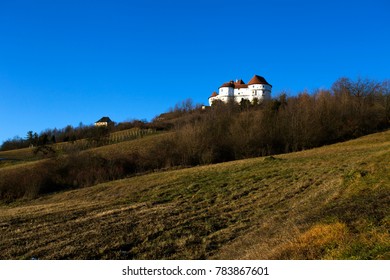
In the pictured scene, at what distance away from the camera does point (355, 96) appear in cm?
6406

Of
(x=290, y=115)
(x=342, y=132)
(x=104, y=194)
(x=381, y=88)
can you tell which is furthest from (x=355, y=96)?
(x=104, y=194)

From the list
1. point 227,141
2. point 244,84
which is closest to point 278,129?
point 227,141

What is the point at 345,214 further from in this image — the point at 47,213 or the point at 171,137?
the point at 171,137

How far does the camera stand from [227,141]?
44500mm

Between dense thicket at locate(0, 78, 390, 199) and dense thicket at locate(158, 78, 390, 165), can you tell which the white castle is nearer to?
dense thicket at locate(0, 78, 390, 199)

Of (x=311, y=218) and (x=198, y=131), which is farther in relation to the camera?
(x=198, y=131)

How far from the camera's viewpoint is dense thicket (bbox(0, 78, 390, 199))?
3344 cm

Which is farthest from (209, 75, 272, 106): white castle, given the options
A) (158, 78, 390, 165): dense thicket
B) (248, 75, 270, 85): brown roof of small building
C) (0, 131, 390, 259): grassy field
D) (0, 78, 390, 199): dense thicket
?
(0, 131, 390, 259): grassy field

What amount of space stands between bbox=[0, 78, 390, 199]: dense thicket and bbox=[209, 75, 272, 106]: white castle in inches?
2001

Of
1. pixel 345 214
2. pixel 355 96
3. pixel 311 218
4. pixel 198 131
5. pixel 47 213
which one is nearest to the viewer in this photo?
pixel 345 214

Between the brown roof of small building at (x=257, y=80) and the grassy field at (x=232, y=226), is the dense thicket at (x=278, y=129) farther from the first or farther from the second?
the brown roof of small building at (x=257, y=80)

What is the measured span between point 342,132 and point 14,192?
145ft

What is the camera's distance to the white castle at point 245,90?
11169 centimetres

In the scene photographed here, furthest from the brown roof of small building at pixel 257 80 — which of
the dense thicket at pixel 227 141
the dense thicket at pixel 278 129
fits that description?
the dense thicket at pixel 278 129
